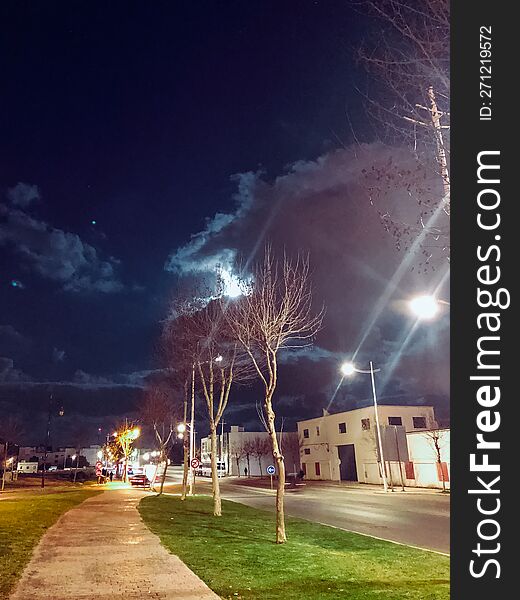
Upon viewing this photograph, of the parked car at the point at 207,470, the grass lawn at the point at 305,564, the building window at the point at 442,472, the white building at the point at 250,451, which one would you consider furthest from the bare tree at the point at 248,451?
the grass lawn at the point at 305,564

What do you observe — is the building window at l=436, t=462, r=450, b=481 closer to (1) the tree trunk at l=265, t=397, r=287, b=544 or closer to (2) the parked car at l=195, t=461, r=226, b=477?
(1) the tree trunk at l=265, t=397, r=287, b=544

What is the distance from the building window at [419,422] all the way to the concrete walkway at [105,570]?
48.2m

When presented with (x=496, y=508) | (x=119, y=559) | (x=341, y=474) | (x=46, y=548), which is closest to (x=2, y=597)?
(x=119, y=559)

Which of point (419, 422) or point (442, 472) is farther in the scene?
point (419, 422)

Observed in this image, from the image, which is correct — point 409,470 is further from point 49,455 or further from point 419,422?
point 49,455

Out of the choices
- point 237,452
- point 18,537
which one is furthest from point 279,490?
point 237,452

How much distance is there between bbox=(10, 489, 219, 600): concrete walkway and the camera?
734cm

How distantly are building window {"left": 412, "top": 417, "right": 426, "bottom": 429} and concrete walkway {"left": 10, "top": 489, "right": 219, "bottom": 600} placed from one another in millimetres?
48172

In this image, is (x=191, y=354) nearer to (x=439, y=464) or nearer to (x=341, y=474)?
(x=439, y=464)

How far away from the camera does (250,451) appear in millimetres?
90125

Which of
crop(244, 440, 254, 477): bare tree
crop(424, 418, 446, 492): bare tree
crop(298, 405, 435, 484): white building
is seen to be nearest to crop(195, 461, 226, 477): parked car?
crop(244, 440, 254, 477): bare tree

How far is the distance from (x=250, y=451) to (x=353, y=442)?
34139 millimetres

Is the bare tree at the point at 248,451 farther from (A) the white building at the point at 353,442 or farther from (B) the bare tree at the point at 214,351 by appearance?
(B) the bare tree at the point at 214,351

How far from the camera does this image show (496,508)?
454cm
